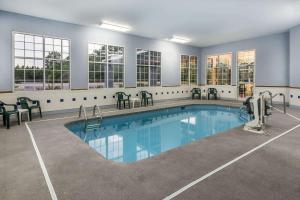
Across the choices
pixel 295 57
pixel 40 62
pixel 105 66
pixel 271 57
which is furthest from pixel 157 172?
pixel 271 57

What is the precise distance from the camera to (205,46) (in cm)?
1312

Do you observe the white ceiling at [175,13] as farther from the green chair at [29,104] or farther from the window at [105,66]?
the green chair at [29,104]

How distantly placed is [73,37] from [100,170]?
267 inches

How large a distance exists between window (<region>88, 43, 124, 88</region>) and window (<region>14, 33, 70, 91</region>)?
3.58 ft

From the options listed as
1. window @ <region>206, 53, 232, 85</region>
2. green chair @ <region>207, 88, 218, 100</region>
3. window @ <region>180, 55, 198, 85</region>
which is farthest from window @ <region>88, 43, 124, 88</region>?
window @ <region>206, 53, 232, 85</region>

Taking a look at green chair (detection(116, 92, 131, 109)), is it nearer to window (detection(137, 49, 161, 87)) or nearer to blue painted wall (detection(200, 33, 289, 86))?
window (detection(137, 49, 161, 87))

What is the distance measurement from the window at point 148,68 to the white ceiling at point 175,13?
1.64 metres

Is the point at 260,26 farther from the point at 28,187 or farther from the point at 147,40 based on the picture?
the point at 28,187

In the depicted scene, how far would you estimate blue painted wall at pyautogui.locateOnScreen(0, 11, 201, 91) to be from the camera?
6549 millimetres

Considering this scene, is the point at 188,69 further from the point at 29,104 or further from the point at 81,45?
the point at 29,104

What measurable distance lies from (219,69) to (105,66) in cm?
773

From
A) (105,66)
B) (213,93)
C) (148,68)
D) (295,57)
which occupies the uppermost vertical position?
(295,57)

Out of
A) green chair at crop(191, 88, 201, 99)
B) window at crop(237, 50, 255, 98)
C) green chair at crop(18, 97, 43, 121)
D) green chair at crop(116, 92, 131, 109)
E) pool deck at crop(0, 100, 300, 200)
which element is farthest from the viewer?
green chair at crop(191, 88, 201, 99)

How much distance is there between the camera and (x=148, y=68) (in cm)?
1065
